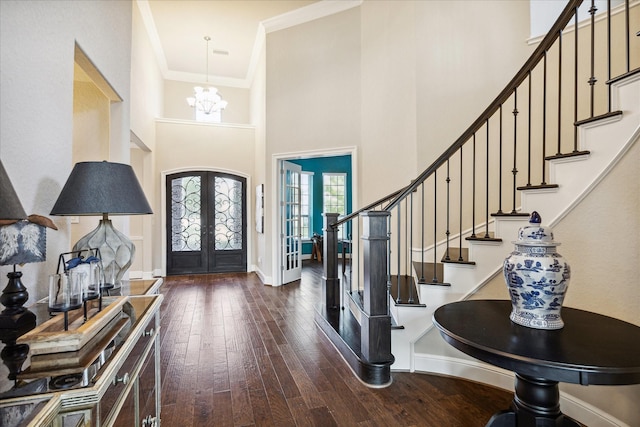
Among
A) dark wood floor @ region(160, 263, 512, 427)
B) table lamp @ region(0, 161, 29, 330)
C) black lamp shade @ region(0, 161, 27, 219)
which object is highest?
black lamp shade @ region(0, 161, 27, 219)

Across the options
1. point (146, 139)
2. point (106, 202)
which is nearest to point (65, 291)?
point (106, 202)

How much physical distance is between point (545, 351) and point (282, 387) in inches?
71.8

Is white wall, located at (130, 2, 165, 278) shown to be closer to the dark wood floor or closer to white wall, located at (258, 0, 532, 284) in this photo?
white wall, located at (258, 0, 532, 284)

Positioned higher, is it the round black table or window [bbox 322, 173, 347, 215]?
window [bbox 322, 173, 347, 215]

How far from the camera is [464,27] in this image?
3893mm

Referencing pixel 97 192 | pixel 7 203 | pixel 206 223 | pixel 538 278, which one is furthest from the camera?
pixel 206 223

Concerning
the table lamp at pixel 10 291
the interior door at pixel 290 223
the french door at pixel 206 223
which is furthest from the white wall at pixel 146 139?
the table lamp at pixel 10 291

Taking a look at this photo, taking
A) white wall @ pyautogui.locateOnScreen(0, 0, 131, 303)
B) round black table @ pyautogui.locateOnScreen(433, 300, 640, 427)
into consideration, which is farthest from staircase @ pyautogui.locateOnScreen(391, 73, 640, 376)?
white wall @ pyautogui.locateOnScreen(0, 0, 131, 303)

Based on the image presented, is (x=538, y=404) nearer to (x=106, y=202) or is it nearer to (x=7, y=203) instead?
(x=7, y=203)

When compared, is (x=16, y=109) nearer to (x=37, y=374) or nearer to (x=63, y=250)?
(x=63, y=250)

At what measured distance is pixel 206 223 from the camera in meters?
6.89

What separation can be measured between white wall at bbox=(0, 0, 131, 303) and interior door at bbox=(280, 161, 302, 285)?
364 cm

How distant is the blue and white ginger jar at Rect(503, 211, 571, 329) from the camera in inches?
52.7

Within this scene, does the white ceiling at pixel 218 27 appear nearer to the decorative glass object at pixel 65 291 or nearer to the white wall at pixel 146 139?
the white wall at pixel 146 139
